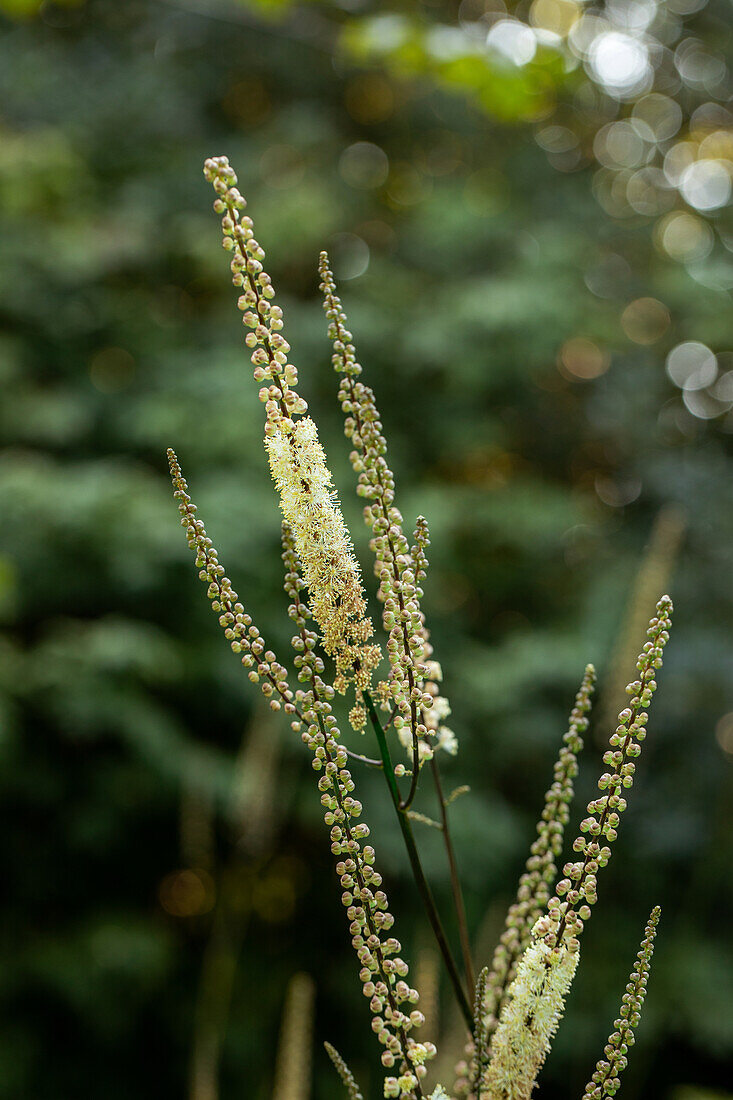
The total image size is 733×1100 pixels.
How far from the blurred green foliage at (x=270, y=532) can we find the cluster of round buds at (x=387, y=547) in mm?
2238

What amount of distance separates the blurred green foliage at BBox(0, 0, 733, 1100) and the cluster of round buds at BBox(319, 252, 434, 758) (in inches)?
88.1

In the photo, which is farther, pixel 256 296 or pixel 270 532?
pixel 270 532

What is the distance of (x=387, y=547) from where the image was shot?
0.55m

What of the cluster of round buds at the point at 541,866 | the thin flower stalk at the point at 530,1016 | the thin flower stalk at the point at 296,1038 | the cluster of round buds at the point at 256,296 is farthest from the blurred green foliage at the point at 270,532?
the cluster of round buds at the point at 256,296

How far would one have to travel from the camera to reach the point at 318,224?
412cm

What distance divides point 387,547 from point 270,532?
10.0 ft

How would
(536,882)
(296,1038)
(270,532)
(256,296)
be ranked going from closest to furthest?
(256,296), (536,882), (296,1038), (270,532)

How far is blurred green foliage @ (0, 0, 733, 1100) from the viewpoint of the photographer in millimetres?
3455

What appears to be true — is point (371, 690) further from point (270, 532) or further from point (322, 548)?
point (270, 532)

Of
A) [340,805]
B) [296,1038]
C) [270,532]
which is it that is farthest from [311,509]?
[270,532]

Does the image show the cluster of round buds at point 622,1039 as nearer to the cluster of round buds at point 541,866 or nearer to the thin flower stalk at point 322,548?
the cluster of round buds at point 541,866

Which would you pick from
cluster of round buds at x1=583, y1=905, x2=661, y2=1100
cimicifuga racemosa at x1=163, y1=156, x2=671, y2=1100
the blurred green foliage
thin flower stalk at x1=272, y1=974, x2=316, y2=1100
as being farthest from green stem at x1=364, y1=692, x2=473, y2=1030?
the blurred green foliage

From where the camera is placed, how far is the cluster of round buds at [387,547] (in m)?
0.53

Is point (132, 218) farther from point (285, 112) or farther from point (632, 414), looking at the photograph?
point (632, 414)
